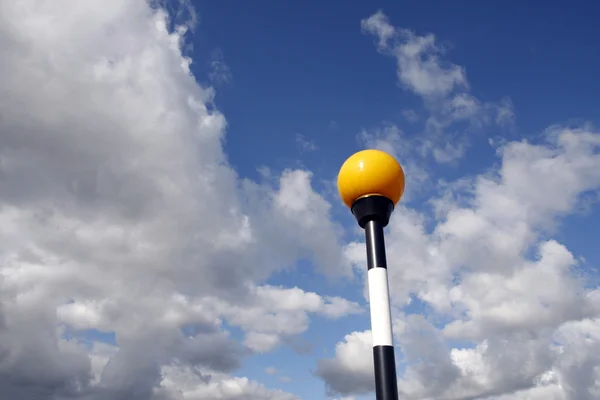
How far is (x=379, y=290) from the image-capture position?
56.3 ft

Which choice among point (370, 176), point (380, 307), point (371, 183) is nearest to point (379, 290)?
point (380, 307)

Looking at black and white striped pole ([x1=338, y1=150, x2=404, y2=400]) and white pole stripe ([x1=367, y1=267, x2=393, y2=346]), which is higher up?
black and white striped pole ([x1=338, y1=150, x2=404, y2=400])

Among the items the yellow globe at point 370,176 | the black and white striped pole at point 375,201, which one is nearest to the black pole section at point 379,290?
the black and white striped pole at point 375,201

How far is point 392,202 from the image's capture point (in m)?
18.8

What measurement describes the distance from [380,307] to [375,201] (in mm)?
3798

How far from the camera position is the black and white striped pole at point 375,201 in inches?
671

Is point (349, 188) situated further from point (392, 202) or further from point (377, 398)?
point (377, 398)

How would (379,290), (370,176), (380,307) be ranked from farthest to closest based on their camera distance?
(370,176)
(379,290)
(380,307)

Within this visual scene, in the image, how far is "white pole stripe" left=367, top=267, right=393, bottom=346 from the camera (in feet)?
53.7

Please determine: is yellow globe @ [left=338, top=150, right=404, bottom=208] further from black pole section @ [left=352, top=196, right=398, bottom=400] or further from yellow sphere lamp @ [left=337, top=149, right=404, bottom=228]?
black pole section @ [left=352, top=196, right=398, bottom=400]

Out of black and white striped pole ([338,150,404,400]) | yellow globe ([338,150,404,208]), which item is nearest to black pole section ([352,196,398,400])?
black and white striped pole ([338,150,404,400])

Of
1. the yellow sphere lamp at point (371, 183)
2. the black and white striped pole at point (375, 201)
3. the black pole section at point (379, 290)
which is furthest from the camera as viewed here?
the yellow sphere lamp at point (371, 183)

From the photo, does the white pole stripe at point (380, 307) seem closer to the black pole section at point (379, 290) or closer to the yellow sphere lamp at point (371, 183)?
the black pole section at point (379, 290)

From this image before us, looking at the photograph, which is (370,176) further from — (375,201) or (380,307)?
(380,307)
